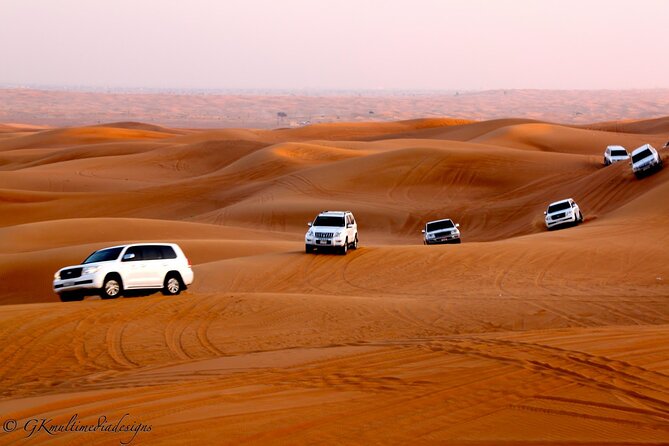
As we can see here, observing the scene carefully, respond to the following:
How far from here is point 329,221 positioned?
2898cm

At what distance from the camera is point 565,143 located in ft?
264

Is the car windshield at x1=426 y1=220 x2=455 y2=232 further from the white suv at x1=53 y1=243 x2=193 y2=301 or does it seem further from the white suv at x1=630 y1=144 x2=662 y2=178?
the white suv at x1=53 y1=243 x2=193 y2=301

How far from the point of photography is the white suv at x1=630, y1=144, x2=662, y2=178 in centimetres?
4041

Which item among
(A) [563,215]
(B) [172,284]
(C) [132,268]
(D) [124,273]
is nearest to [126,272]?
(D) [124,273]

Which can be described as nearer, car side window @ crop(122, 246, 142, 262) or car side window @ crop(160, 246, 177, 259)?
car side window @ crop(122, 246, 142, 262)

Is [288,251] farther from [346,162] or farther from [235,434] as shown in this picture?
[346,162]

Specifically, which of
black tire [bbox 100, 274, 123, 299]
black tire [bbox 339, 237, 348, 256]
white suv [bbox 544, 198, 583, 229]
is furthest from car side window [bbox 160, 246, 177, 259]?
white suv [bbox 544, 198, 583, 229]

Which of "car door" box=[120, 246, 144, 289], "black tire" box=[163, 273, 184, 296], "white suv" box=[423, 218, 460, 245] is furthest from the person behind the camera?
"white suv" box=[423, 218, 460, 245]

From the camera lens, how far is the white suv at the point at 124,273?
19281 mm

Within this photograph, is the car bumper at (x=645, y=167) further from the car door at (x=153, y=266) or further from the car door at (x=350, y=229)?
the car door at (x=153, y=266)

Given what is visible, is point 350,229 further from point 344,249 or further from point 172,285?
point 172,285

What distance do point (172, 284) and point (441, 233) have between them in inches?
632

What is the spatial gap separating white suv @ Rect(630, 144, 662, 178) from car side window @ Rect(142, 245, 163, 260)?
27.2 meters

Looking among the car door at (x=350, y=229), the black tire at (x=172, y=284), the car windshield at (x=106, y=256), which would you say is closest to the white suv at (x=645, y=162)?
the car door at (x=350, y=229)
